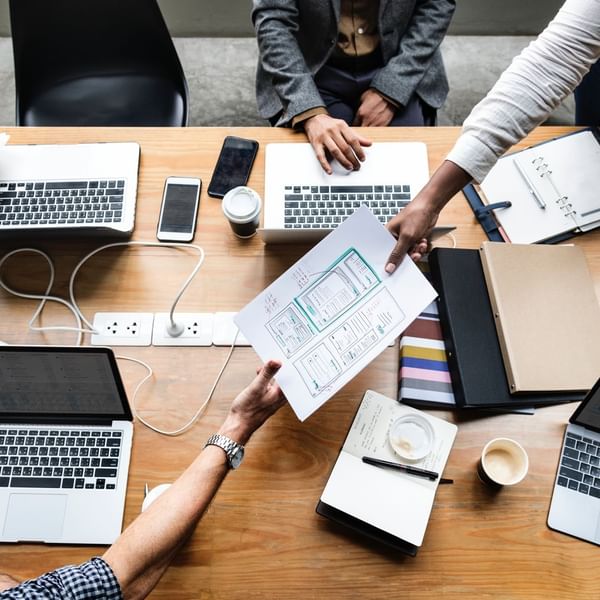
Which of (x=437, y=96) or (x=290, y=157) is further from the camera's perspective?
(x=437, y=96)

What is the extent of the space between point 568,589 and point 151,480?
0.73 m

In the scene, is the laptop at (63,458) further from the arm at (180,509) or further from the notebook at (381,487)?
the notebook at (381,487)

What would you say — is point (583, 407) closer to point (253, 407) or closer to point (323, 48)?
point (253, 407)

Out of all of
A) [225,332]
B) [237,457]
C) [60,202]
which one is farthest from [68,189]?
[237,457]

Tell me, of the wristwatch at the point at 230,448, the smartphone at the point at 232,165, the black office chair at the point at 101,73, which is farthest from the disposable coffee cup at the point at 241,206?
the black office chair at the point at 101,73

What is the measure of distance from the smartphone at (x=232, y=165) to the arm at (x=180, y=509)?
1.60 ft

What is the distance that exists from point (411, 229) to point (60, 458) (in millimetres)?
754

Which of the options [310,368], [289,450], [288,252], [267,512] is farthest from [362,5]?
[267,512]

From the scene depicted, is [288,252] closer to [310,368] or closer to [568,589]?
[310,368]

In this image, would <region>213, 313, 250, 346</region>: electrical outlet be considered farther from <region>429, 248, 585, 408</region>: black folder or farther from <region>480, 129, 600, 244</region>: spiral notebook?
<region>480, 129, 600, 244</region>: spiral notebook

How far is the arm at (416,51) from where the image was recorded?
4.81ft

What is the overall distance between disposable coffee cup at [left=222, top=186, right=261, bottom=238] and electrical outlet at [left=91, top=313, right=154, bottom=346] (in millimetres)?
257

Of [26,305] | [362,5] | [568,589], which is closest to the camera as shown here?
[568,589]

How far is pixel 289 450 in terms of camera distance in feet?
3.33
